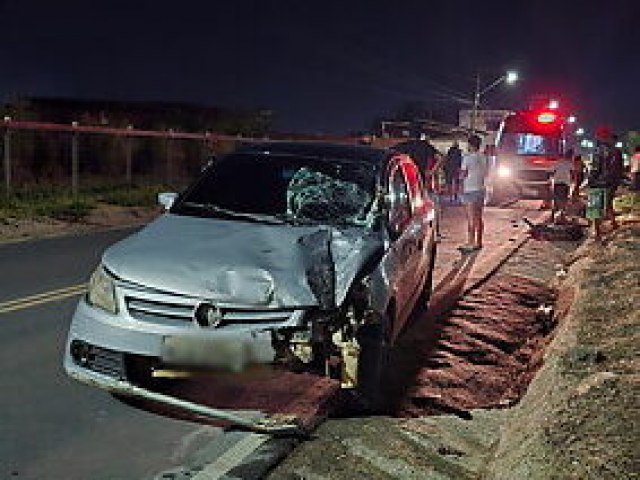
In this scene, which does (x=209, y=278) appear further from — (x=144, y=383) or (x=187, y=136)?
(x=187, y=136)

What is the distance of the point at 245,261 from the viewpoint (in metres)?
4.86

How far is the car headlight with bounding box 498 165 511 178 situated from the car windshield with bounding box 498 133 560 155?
0.49 m

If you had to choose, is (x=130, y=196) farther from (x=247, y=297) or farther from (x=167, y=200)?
(x=247, y=297)

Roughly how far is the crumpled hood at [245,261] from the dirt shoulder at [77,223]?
8701 millimetres

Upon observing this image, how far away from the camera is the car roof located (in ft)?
21.9

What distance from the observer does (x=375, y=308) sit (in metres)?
5.06

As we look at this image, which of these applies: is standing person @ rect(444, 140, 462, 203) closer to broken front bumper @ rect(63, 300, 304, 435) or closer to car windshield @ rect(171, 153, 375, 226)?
car windshield @ rect(171, 153, 375, 226)

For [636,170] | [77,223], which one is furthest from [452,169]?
[77,223]

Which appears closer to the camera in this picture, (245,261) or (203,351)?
(203,351)

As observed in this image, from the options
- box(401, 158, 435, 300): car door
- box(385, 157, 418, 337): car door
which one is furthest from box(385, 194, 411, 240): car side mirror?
box(401, 158, 435, 300): car door

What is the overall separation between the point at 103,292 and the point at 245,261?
0.90 meters

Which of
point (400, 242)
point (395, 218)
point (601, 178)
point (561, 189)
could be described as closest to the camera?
point (400, 242)

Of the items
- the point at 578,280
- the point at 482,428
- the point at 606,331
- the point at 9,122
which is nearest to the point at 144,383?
the point at 482,428

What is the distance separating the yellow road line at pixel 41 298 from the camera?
7.76 m
